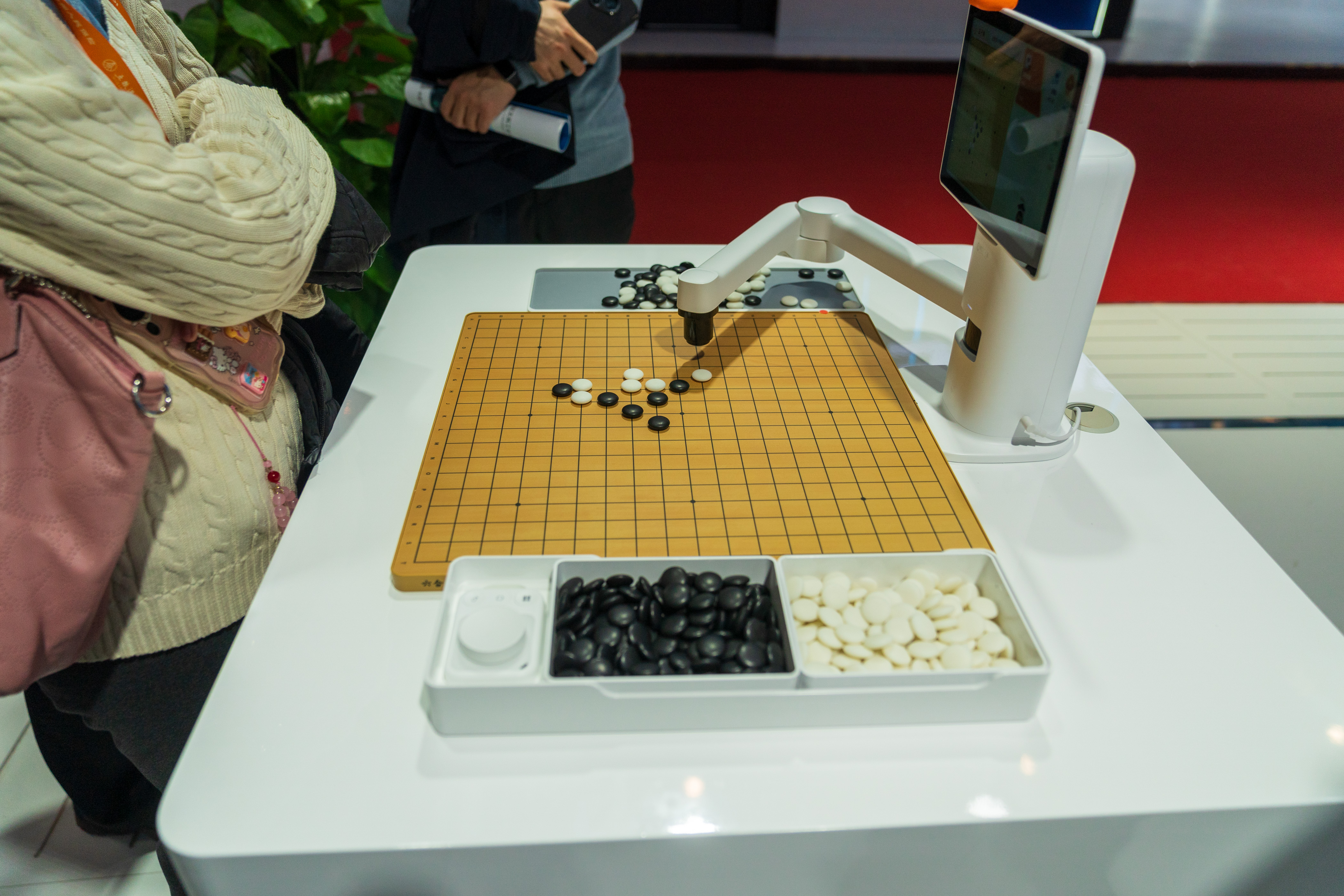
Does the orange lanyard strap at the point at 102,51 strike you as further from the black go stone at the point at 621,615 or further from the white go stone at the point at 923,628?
the white go stone at the point at 923,628

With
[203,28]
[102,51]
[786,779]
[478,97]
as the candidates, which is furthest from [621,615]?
[203,28]

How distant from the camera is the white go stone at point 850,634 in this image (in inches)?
28.4

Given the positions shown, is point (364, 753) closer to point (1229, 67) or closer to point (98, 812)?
point (98, 812)

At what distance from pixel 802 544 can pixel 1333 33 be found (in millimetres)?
5744

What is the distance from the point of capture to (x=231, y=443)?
86 centimetres

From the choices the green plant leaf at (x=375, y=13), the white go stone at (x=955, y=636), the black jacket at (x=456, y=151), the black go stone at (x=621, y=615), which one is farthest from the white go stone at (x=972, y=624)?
the green plant leaf at (x=375, y=13)

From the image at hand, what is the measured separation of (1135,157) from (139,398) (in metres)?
2.97

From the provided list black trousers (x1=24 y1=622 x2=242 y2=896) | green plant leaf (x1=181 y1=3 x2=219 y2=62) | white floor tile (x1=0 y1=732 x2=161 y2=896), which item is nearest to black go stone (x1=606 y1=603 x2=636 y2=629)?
black trousers (x1=24 y1=622 x2=242 y2=896)

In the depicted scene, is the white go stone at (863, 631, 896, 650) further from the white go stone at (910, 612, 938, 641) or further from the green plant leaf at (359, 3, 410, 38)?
the green plant leaf at (359, 3, 410, 38)

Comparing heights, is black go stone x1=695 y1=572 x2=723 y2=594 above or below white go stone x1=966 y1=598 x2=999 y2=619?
above

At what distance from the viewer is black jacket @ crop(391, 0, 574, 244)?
1553mm

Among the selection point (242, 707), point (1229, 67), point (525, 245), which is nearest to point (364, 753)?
point (242, 707)

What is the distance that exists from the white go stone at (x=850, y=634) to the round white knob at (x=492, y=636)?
279 millimetres

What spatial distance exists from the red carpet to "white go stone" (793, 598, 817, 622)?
2.66 meters
